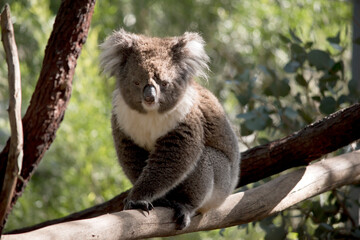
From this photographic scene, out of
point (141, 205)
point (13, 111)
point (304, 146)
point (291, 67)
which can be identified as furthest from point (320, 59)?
point (13, 111)

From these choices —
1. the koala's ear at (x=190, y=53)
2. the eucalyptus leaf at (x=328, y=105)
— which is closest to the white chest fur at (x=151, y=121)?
the koala's ear at (x=190, y=53)

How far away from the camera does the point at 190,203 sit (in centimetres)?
266

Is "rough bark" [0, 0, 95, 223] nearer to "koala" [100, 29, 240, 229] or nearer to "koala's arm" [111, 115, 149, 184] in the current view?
"koala" [100, 29, 240, 229]

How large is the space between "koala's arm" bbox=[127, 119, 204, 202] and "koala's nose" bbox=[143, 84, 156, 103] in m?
0.30

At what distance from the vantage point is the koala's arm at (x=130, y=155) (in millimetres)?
2836

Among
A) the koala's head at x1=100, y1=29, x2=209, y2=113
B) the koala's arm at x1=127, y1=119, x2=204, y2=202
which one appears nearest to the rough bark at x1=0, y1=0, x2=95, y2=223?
the koala's head at x1=100, y1=29, x2=209, y2=113

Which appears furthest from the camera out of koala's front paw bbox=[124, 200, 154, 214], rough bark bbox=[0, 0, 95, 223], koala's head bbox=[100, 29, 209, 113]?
rough bark bbox=[0, 0, 95, 223]

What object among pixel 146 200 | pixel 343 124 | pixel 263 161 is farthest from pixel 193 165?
pixel 343 124

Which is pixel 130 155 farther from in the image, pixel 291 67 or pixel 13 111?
pixel 291 67

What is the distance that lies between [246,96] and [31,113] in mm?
1599

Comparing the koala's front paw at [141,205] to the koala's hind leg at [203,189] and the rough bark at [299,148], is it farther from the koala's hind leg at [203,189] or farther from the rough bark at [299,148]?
the rough bark at [299,148]

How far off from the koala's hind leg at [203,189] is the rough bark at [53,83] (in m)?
0.88

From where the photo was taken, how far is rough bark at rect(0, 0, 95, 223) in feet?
9.99

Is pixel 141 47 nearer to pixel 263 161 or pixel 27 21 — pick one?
pixel 263 161
